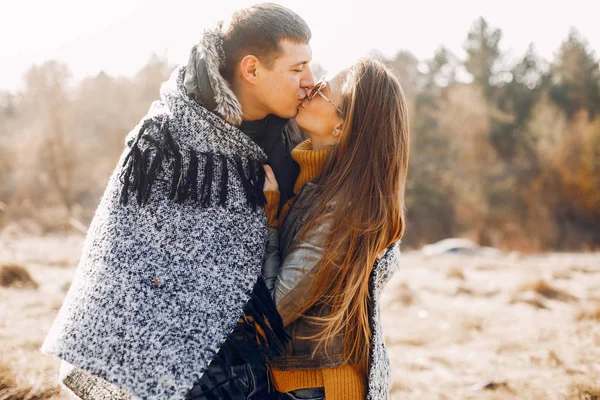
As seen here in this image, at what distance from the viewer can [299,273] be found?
1.93 m

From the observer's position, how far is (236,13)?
7.61 ft

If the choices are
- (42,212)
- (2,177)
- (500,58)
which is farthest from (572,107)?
(2,177)

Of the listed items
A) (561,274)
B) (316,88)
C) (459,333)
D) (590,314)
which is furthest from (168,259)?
(561,274)

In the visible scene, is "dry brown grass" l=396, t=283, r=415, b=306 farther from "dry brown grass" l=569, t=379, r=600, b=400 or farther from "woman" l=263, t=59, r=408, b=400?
"woman" l=263, t=59, r=408, b=400

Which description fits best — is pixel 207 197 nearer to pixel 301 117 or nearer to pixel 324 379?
pixel 301 117

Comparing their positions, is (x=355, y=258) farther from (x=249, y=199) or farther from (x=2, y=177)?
(x=2, y=177)

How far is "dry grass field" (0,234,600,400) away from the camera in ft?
10.1

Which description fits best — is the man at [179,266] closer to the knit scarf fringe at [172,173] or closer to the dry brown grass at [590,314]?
the knit scarf fringe at [172,173]

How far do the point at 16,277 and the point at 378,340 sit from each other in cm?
366

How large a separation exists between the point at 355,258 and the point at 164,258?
72 cm

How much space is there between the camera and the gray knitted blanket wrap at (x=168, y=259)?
1763 mm

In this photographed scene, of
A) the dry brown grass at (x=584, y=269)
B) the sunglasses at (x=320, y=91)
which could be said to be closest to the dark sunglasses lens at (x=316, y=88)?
the sunglasses at (x=320, y=91)

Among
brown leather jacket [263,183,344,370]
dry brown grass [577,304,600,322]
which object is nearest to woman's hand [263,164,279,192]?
brown leather jacket [263,183,344,370]

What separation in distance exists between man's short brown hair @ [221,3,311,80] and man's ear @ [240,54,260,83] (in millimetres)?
24
